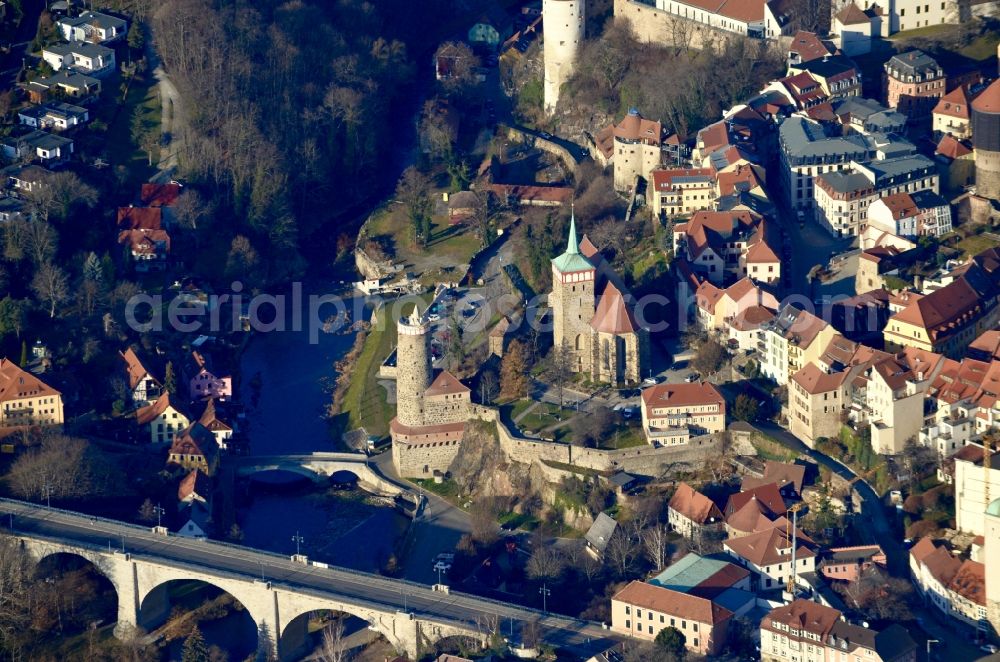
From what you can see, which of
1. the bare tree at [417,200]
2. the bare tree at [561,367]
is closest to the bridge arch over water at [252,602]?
the bare tree at [561,367]

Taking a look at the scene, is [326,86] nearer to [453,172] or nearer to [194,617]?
[453,172]

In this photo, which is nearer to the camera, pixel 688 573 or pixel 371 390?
pixel 688 573

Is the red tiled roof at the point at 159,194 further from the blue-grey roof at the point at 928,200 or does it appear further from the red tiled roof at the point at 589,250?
the blue-grey roof at the point at 928,200

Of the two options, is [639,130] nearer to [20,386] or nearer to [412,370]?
[412,370]

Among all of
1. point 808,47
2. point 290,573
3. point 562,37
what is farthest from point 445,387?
point 562,37

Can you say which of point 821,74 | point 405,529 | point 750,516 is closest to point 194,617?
point 405,529

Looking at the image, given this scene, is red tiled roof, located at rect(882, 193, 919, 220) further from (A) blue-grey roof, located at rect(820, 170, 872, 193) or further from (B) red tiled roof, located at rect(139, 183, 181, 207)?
(B) red tiled roof, located at rect(139, 183, 181, 207)

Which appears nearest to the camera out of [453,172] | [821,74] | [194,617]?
[194,617]
